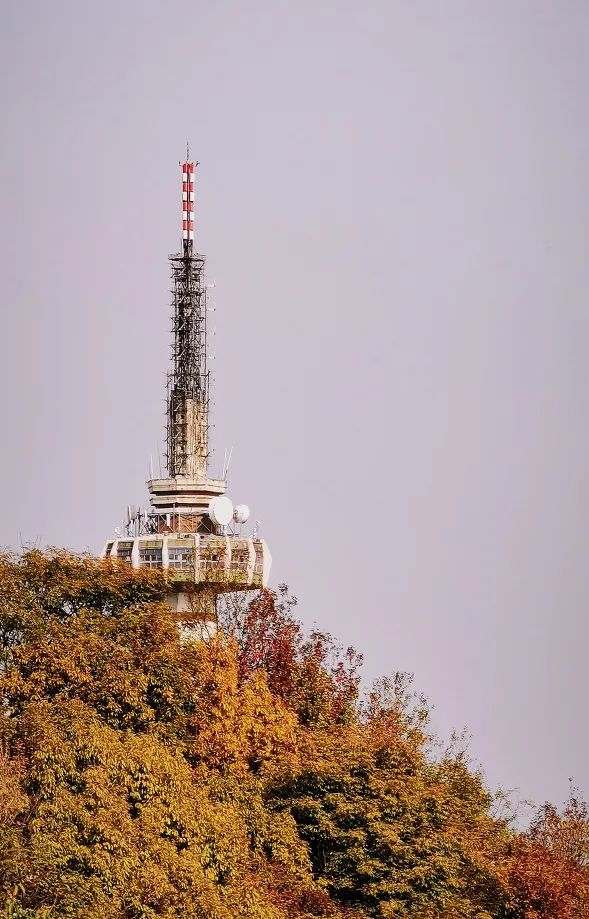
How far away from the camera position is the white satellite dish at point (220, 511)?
58.3 m

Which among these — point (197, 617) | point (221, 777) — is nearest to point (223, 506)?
point (197, 617)

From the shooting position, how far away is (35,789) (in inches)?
1256

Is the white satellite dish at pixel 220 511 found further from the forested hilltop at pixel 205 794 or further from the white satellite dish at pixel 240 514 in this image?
the forested hilltop at pixel 205 794

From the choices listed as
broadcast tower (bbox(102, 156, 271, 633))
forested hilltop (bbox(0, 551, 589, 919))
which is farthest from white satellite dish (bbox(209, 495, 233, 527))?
forested hilltop (bbox(0, 551, 589, 919))

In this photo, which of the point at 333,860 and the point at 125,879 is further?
the point at 333,860

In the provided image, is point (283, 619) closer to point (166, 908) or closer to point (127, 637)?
point (127, 637)

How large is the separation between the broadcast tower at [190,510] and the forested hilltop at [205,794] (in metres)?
11.5

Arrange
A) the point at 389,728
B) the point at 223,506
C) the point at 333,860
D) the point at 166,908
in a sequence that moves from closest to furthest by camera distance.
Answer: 1. the point at 166,908
2. the point at 333,860
3. the point at 389,728
4. the point at 223,506

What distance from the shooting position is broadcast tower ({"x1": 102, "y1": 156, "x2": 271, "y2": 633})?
56.7 metres

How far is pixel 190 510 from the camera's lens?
2349 inches

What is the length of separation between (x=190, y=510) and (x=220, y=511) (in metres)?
1.65

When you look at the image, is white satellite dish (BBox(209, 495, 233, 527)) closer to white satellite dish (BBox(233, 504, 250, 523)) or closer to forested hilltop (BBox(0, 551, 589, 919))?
white satellite dish (BBox(233, 504, 250, 523))

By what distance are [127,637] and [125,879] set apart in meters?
9.21

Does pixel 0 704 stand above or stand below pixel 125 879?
above
